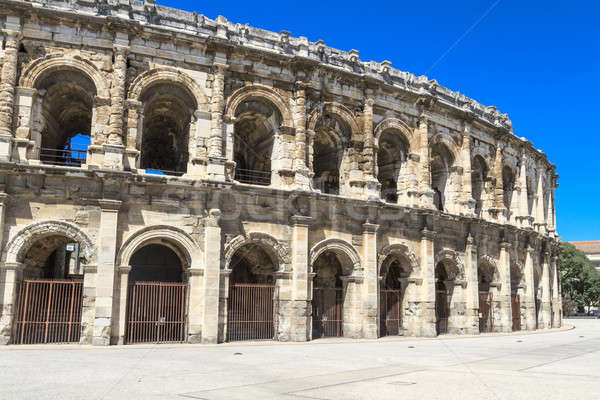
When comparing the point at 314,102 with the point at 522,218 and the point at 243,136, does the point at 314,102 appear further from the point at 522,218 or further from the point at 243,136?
the point at 522,218

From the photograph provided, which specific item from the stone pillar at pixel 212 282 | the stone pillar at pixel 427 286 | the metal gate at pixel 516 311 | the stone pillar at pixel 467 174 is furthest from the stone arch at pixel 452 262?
the stone pillar at pixel 212 282

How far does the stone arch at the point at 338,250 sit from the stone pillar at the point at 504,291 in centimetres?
759

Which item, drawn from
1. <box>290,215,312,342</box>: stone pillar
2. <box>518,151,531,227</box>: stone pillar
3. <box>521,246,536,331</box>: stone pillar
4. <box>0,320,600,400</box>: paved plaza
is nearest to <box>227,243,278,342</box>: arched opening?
<box>290,215,312,342</box>: stone pillar

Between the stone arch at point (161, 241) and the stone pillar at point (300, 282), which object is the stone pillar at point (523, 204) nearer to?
the stone pillar at point (300, 282)

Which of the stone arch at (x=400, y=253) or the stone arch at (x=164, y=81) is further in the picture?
the stone arch at (x=400, y=253)

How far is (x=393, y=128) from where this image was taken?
61.3ft

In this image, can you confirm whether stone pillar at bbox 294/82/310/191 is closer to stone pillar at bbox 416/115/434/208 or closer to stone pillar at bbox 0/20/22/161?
stone pillar at bbox 416/115/434/208

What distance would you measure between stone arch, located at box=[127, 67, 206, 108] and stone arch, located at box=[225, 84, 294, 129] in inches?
31.6

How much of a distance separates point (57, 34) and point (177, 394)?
11.0m

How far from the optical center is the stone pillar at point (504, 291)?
21.1m

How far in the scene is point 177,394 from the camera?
270 inches

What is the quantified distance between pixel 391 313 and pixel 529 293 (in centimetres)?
797

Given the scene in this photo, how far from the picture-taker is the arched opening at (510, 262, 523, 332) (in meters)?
22.7

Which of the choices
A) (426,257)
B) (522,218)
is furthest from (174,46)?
(522,218)
